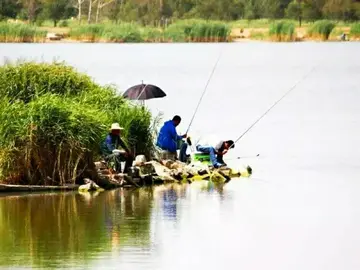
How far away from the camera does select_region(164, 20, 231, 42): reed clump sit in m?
73.8

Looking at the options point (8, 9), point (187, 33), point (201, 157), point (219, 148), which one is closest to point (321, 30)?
point (187, 33)

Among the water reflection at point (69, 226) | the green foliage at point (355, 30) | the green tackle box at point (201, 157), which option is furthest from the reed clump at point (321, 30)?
the water reflection at point (69, 226)

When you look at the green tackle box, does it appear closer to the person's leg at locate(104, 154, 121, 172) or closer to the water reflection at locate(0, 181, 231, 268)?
the water reflection at locate(0, 181, 231, 268)

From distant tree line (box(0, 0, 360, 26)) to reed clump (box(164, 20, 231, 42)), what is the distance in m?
11.4

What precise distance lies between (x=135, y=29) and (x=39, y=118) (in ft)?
206

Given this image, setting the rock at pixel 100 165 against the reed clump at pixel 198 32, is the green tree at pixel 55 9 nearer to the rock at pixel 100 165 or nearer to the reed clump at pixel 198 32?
the reed clump at pixel 198 32

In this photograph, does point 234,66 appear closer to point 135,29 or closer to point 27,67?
point 135,29

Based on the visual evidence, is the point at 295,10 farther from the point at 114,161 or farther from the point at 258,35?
the point at 114,161

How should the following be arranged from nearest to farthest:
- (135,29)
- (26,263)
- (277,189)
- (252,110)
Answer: (26,263) < (277,189) < (252,110) < (135,29)

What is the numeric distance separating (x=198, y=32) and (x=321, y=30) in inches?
276

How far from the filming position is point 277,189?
A: 2222 centimetres

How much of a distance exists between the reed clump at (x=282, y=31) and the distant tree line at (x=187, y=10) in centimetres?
1058

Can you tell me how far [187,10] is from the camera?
324ft

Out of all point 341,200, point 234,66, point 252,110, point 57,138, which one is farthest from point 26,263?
point 234,66
